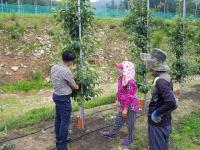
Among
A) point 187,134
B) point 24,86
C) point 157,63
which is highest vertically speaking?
point 157,63

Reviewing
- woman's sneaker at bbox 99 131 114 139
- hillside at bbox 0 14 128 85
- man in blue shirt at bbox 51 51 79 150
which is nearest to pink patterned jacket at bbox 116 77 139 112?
woman's sneaker at bbox 99 131 114 139

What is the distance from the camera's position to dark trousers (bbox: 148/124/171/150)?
6.41m

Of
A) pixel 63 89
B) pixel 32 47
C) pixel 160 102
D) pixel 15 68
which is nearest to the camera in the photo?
pixel 160 102

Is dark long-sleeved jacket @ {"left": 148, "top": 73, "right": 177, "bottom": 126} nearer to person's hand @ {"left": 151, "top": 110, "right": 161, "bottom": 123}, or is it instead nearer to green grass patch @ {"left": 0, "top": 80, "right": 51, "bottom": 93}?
person's hand @ {"left": 151, "top": 110, "right": 161, "bottom": 123}

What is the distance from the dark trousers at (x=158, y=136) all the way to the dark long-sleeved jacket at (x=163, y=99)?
3.5 inches

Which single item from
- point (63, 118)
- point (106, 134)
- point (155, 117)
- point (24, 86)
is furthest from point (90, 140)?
point (24, 86)

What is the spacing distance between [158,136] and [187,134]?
3.42 meters

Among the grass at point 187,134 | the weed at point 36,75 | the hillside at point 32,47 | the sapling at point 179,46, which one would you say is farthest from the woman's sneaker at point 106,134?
the weed at point 36,75

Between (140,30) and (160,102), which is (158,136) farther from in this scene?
(140,30)

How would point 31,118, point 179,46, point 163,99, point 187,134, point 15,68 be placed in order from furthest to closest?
point 15,68 → point 179,46 → point 31,118 → point 187,134 → point 163,99

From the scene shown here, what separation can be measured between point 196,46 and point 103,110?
6.38 m

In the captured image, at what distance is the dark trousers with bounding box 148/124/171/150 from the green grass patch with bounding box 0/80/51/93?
10906mm

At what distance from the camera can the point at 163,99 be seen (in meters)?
6.16

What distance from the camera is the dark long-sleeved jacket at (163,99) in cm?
610
